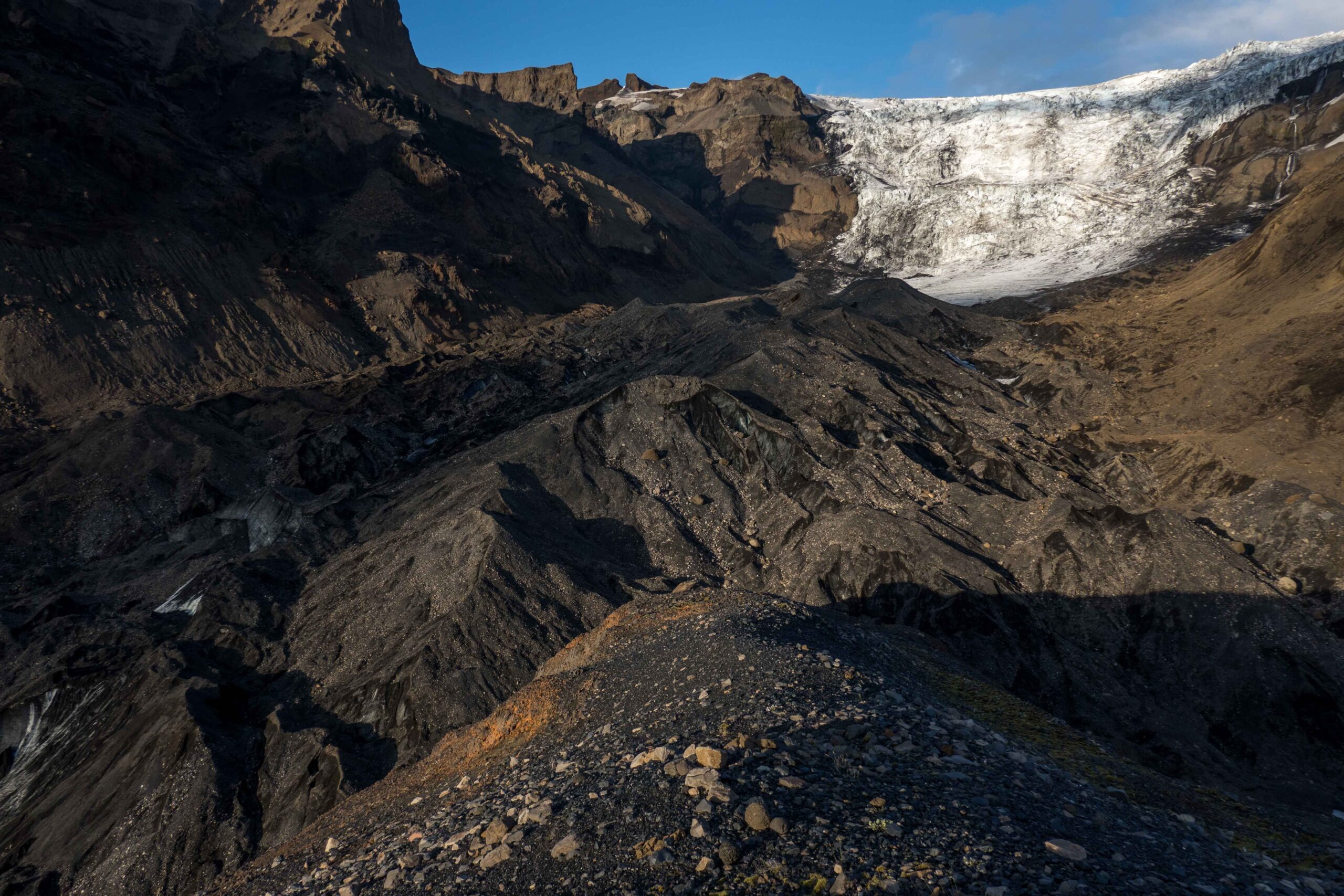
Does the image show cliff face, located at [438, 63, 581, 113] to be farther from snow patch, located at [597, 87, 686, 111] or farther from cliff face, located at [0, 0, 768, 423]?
cliff face, located at [0, 0, 768, 423]

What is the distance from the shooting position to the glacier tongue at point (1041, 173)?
71.8 m

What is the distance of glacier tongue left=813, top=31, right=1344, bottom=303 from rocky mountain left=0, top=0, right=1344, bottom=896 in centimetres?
1366

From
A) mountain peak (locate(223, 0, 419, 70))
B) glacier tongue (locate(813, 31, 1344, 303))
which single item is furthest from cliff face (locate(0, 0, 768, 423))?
glacier tongue (locate(813, 31, 1344, 303))

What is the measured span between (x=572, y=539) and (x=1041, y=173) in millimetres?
84330

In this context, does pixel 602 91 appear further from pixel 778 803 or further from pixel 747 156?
pixel 778 803

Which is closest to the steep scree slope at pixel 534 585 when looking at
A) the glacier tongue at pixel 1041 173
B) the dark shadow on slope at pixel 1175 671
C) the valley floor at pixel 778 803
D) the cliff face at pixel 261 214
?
the dark shadow on slope at pixel 1175 671

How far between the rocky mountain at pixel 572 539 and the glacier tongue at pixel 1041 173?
13.7 meters

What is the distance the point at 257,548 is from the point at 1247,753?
24019mm

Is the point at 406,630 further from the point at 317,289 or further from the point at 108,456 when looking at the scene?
the point at 317,289

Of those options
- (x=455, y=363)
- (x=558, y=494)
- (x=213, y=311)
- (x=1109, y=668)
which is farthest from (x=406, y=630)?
(x=213, y=311)

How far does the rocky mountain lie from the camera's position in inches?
311

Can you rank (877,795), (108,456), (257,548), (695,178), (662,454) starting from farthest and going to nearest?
1. (695,178)
2. (108,456)
3. (662,454)
4. (257,548)
5. (877,795)

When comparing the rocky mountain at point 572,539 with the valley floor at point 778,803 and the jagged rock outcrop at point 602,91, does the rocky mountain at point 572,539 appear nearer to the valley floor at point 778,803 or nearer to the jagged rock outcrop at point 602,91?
the valley floor at point 778,803

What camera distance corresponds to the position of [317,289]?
43938 mm
